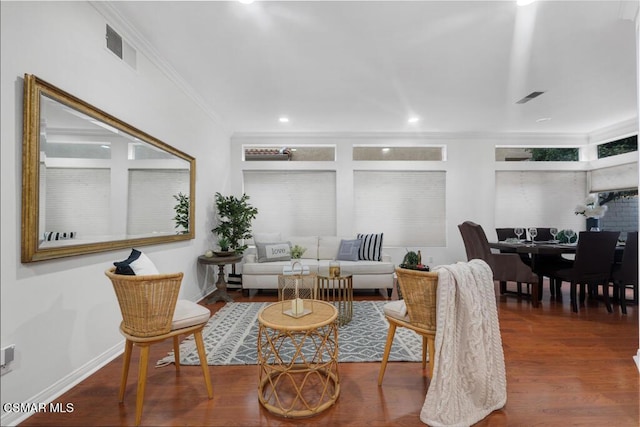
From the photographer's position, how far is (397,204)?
18.1 ft

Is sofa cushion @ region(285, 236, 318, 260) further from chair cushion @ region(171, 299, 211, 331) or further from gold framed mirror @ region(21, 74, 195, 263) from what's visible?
chair cushion @ region(171, 299, 211, 331)

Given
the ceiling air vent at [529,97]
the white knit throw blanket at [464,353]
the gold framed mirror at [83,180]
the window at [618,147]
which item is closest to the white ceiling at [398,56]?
the ceiling air vent at [529,97]

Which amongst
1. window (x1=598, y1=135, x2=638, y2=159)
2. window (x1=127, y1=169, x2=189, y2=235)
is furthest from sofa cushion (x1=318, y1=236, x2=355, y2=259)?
window (x1=598, y1=135, x2=638, y2=159)

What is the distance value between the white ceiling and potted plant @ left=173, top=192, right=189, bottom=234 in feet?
4.36

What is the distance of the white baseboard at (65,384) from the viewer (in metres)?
1.60

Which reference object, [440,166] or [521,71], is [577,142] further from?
[521,71]

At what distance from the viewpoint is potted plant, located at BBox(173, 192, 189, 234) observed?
336 centimetres

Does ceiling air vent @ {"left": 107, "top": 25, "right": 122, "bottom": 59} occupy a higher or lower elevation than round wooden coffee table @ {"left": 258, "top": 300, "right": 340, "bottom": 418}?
higher

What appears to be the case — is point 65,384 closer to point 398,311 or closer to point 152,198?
point 152,198

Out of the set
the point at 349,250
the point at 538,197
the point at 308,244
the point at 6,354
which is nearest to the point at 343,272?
the point at 349,250

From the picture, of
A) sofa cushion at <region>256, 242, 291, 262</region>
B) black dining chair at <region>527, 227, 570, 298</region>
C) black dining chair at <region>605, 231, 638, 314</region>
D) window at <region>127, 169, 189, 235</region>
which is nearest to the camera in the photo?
window at <region>127, 169, 189, 235</region>

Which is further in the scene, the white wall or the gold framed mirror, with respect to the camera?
the gold framed mirror

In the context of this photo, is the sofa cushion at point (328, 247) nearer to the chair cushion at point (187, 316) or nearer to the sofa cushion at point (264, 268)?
the sofa cushion at point (264, 268)

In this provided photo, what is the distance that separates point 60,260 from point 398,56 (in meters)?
3.17
